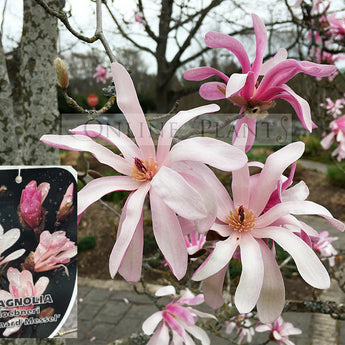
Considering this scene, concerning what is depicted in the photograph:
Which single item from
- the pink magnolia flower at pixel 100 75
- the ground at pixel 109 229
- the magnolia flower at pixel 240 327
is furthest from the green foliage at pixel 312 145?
the magnolia flower at pixel 240 327

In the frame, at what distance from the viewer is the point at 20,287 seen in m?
0.49

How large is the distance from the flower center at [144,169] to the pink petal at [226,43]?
180 mm

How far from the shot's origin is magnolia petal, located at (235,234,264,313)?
368mm

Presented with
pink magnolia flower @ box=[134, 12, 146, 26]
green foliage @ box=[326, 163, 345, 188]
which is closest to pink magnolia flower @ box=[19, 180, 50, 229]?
pink magnolia flower @ box=[134, 12, 146, 26]

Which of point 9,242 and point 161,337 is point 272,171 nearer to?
point 9,242

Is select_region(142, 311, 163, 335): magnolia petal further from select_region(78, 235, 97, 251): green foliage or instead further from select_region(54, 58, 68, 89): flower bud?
select_region(78, 235, 97, 251): green foliage

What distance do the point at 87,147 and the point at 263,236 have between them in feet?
0.70

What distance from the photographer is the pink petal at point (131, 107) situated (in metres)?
0.41

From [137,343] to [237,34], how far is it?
8.06 ft

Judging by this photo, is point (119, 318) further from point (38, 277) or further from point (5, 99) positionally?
point (38, 277)

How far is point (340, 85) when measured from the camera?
330 cm

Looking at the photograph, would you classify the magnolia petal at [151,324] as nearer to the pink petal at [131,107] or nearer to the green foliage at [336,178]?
the pink petal at [131,107]

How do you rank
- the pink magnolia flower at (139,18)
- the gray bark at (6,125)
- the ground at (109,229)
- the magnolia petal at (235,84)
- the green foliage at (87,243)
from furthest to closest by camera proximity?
the green foliage at (87,243)
the ground at (109,229)
the pink magnolia flower at (139,18)
the gray bark at (6,125)
the magnolia petal at (235,84)

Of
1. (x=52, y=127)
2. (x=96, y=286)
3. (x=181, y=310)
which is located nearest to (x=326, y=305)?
(x=181, y=310)
